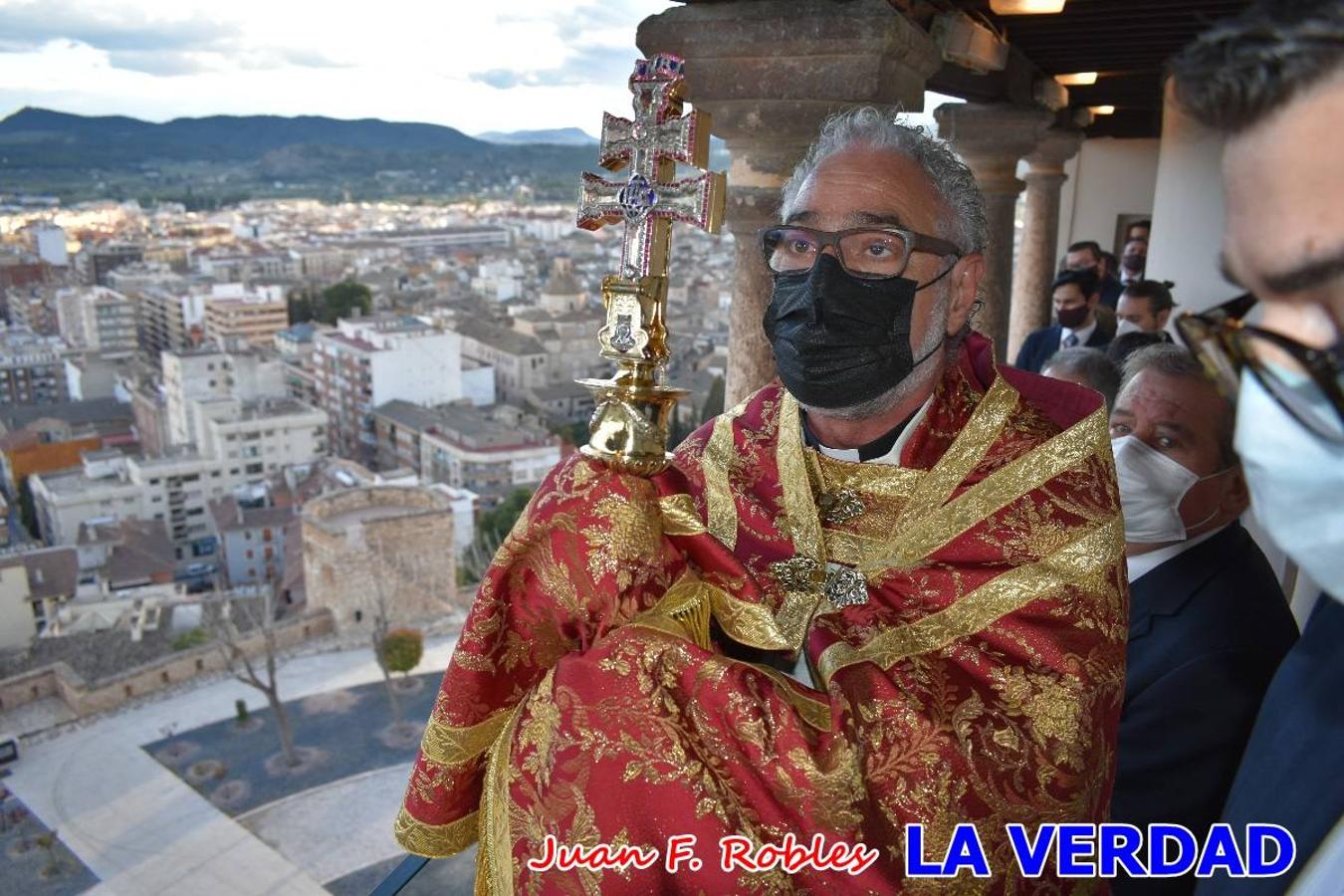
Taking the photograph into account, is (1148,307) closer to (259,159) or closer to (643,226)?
(643,226)

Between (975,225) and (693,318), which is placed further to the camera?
(693,318)

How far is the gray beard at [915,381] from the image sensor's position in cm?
172

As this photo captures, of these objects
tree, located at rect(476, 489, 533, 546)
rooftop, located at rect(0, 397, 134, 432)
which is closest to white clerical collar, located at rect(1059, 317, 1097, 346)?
tree, located at rect(476, 489, 533, 546)

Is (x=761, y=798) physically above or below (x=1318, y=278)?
below

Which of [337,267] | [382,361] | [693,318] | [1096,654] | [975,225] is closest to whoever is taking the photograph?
[1096,654]

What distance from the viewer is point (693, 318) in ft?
129

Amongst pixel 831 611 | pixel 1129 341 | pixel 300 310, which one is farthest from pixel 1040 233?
pixel 300 310

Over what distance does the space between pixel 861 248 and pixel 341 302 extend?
4755 centimetres

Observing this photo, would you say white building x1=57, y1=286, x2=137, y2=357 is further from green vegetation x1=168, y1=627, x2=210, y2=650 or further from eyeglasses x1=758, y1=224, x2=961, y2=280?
eyeglasses x1=758, y1=224, x2=961, y2=280

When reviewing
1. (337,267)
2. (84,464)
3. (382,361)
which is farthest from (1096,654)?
(337,267)

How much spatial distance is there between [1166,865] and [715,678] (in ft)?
2.48

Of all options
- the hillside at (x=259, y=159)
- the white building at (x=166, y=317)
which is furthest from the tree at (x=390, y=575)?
the hillside at (x=259, y=159)

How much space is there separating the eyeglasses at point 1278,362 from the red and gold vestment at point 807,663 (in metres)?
0.74

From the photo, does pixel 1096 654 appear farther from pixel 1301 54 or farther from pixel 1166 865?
pixel 1301 54
